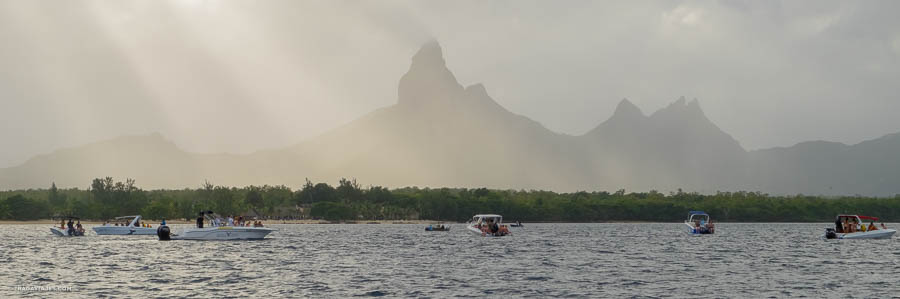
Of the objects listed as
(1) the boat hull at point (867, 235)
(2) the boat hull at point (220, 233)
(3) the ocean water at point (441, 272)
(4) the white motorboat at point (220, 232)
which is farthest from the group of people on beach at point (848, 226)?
(2) the boat hull at point (220, 233)

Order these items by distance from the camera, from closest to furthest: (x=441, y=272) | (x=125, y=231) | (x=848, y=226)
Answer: (x=441, y=272) → (x=848, y=226) → (x=125, y=231)

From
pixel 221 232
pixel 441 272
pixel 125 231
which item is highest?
pixel 125 231

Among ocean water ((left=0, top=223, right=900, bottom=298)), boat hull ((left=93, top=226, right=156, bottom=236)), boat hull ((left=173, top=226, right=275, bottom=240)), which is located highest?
boat hull ((left=93, top=226, right=156, bottom=236))

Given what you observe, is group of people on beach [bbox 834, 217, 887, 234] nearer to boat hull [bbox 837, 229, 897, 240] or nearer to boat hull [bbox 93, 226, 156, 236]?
boat hull [bbox 837, 229, 897, 240]

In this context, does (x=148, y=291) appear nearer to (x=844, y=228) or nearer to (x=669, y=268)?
(x=669, y=268)

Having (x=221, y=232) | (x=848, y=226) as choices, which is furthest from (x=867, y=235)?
(x=221, y=232)

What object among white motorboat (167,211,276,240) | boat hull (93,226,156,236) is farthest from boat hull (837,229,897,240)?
boat hull (93,226,156,236)

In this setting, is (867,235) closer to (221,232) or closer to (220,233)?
(221,232)

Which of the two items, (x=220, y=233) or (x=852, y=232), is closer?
(x=220, y=233)

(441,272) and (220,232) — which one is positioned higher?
(220,232)

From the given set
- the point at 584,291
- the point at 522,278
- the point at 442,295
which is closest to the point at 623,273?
the point at 522,278

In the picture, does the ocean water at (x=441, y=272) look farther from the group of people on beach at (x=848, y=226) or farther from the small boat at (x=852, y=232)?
the group of people on beach at (x=848, y=226)

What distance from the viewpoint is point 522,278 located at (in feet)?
219

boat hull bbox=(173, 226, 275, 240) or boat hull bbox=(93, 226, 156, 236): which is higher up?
boat hull bbox=(93, 226, 156, 236)
